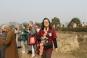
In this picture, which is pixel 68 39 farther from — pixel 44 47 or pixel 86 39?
pixel 86 39

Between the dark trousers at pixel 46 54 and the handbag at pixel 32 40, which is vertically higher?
the handbag at pixel 32 40

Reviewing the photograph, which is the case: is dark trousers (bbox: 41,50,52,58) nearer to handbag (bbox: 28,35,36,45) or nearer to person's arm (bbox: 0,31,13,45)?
person's arm (bbox: 0,31,13,45)

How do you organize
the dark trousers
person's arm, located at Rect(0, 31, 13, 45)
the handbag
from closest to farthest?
person's arm, located at Rect(0, 31, 13, 45) → the dark trousers → the handbag

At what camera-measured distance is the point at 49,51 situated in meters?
6.03

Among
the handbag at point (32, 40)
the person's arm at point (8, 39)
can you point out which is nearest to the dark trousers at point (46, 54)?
the person's arm at point (8, 39)

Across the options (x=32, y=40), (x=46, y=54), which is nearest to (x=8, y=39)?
(x=46, y=54)

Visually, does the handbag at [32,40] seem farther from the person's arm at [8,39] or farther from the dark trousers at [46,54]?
the person's arm at [8,39]

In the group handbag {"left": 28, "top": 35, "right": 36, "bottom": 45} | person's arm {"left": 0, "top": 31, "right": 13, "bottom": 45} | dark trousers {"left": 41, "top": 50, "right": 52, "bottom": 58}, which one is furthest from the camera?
handbag {"left": 28, "top": 35, "right": 36, "bottom": 45}

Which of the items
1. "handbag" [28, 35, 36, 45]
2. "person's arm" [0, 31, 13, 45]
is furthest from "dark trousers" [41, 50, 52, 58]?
"handbag" [28, 35, 36, 45]

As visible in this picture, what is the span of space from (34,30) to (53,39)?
9.46 feet

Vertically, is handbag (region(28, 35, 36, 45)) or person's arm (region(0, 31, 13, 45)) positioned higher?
Answer: person's arm (region(0, 31, 13, 45))

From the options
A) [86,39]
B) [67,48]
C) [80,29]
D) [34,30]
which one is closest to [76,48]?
[67,48]

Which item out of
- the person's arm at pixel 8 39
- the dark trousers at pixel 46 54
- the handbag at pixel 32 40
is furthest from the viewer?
the handbag at pixel 32 40

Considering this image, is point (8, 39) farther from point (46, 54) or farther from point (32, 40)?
point (32, 40)
